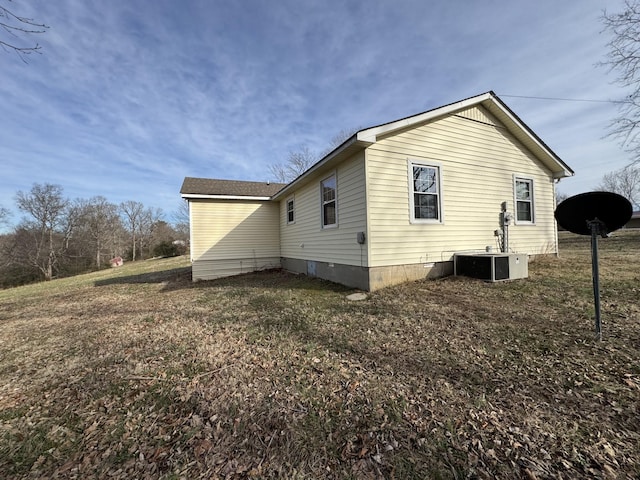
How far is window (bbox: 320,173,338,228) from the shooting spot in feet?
25.6

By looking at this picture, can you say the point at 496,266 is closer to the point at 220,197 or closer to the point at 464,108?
the point at 464,108

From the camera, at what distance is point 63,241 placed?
29.1 meters

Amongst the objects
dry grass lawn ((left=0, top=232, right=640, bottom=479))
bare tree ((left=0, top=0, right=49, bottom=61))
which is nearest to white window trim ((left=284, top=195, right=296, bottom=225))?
dry grass lawn ((left=0, top=232, right=640, bottom=479))

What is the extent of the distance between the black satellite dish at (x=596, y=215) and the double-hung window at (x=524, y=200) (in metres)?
6.17

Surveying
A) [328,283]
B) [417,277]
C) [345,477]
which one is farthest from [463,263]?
[345,477]

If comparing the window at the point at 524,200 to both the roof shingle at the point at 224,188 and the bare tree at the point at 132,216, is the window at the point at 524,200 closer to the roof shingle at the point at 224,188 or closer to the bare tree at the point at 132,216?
the roof shingle at the point at 224,188

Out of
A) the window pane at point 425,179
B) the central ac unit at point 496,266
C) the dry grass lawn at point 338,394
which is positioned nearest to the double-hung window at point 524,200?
the central ac unit at point 496,266

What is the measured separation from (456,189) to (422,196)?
119 centimetres

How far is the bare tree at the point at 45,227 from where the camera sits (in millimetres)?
26594

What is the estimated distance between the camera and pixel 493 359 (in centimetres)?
303

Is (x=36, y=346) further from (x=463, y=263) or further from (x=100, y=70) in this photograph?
(x=463, y=263)

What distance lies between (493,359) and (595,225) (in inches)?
80.8

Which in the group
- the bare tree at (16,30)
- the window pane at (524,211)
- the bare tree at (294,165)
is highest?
the bare tree at (294,165)

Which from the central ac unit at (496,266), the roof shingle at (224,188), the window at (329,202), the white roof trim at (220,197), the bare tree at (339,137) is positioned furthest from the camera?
the bare tree at (339,137)
